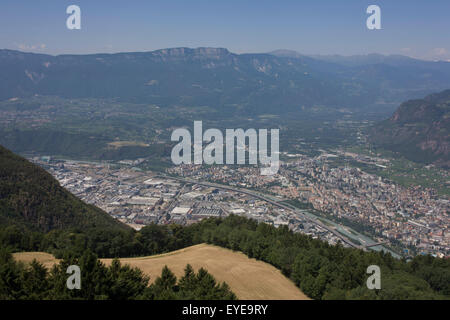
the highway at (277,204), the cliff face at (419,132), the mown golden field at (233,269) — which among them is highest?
the cliff face at (419,132)

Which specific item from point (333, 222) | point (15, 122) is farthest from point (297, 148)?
point (15, 122)

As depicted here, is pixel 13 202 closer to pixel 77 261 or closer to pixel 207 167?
pixel 77 261

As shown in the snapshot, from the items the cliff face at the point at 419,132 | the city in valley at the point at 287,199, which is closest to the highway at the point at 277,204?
the city in valley at the point at 287,199

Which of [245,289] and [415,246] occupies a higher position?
[245,289]

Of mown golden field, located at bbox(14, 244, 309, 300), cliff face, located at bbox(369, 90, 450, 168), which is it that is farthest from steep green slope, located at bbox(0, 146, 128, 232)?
cliff face, located at bbox(369, 90, 450, 168)

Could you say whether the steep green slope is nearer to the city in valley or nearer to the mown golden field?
the mown golden field

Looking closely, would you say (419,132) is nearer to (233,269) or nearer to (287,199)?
(287,199)

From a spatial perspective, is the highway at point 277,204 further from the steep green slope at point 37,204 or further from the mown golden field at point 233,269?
the steep green slope at point 37,204
